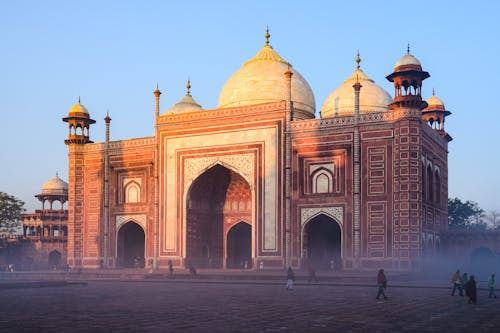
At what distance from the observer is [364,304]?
1380 cm

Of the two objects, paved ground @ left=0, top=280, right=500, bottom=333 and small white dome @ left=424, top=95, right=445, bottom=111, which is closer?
paved ground @ left=0, top=280, right=500, bottom=333

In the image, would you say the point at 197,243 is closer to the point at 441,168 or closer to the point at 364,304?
the point at 441,168

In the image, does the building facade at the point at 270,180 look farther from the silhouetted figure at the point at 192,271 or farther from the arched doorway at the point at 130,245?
the silhouetted figure at the point at 192,271

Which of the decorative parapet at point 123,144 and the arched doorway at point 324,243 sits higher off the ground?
the decorative parapet at point 123,144

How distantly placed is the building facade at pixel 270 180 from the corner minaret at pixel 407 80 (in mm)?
60

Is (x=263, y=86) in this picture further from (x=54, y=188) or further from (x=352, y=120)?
(x=54, y=188)

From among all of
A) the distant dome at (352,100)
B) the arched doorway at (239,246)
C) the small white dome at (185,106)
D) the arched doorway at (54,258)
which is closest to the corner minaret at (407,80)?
the distant dome at (352,100)

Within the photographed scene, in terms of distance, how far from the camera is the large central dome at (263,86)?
33.0 meters

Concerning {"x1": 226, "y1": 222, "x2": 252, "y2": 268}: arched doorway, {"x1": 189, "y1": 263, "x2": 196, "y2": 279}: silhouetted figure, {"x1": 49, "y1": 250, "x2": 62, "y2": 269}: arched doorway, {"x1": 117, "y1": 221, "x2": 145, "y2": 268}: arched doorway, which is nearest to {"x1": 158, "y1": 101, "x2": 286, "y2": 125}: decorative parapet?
{"x1": 226, "y1": 222, "x2": 252, "y2": 268}: arched doorway

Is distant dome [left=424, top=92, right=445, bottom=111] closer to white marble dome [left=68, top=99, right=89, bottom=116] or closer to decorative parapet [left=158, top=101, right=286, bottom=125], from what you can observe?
decorative parapet [left=158, top=101, right=286, bottom=125]

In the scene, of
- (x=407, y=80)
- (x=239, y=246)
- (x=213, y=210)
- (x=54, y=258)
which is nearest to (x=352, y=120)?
(x=407, y=80)

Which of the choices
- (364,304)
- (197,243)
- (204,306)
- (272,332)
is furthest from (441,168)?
(272,332)

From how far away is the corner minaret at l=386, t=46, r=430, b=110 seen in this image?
26828mm

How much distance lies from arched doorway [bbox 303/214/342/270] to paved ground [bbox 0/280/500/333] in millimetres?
13025
